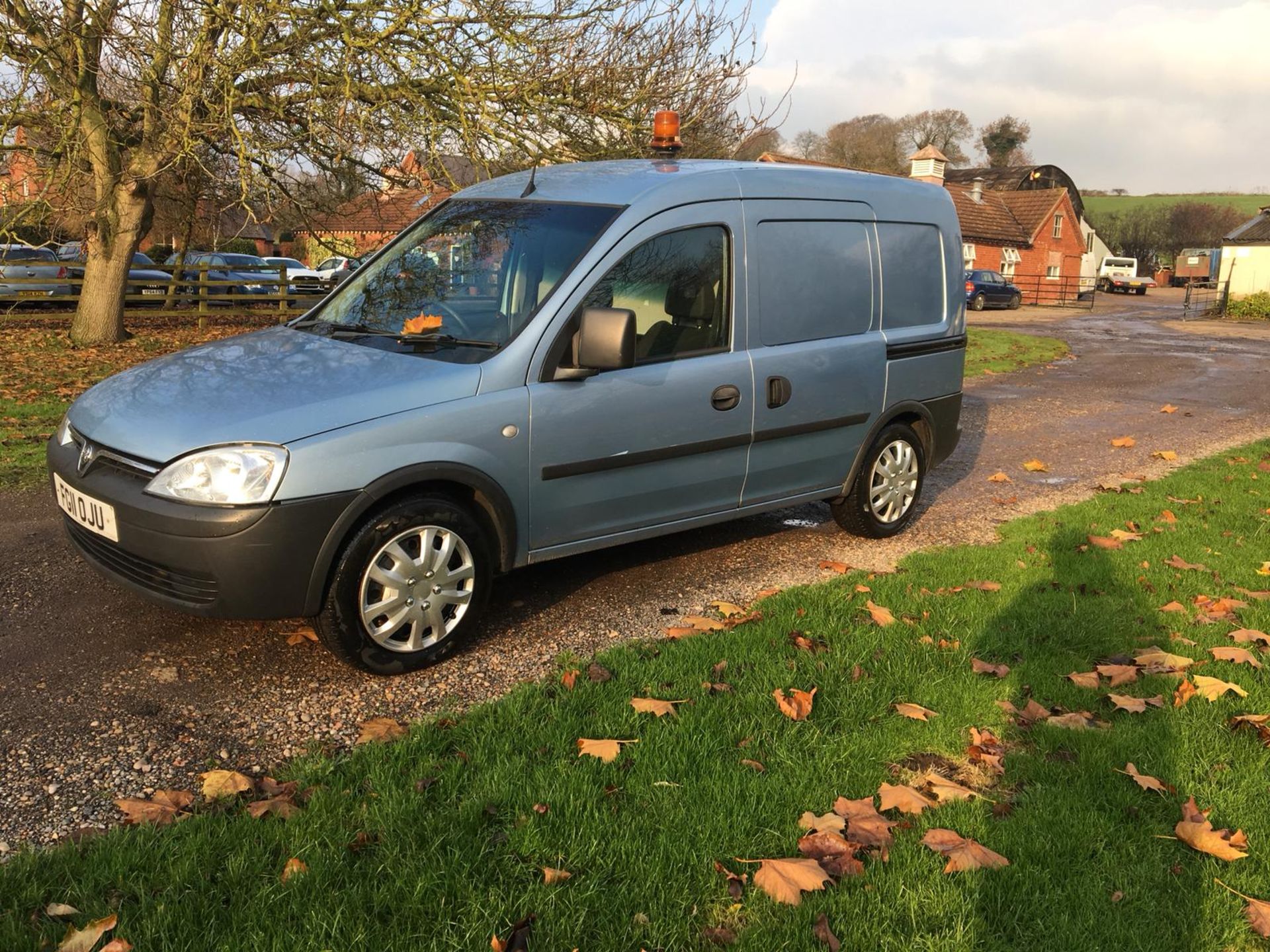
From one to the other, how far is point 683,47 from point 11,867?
42.5ft

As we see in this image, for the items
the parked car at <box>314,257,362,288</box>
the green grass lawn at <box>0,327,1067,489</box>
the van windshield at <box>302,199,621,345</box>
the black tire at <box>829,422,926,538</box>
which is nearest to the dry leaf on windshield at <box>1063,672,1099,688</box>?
the black tire at <box>829,422,926,538</box>

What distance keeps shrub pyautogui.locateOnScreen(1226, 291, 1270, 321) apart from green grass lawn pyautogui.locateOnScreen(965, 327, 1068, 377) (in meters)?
15.0

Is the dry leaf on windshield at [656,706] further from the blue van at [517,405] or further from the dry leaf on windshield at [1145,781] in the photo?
the dry leaf on windshield at [1145,781]

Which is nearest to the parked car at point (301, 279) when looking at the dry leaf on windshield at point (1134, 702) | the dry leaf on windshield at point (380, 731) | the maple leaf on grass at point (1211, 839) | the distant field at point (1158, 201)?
the dry leaf on windshield at point (380, 731)

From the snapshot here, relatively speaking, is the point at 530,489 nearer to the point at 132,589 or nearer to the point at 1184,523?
the point at 132,589

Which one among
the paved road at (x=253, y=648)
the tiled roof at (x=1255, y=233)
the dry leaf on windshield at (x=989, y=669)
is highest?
the tiled roof at (x=1255, y=233)

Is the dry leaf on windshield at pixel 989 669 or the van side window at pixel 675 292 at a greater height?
the van side window at pixel 675 292

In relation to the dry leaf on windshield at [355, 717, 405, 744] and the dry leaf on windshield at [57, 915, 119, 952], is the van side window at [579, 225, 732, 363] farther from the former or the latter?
the dry leaf on windshield at [57, 915, 119, 952]

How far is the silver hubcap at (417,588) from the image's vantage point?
4.07 m

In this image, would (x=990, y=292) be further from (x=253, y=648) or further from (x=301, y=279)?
(x=253, y=648)

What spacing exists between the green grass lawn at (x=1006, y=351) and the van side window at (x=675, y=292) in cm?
1063

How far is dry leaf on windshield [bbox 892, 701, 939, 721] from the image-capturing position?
382 centimetres

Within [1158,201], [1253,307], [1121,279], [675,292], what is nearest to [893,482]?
[675,292]

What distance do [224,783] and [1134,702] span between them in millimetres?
3288
